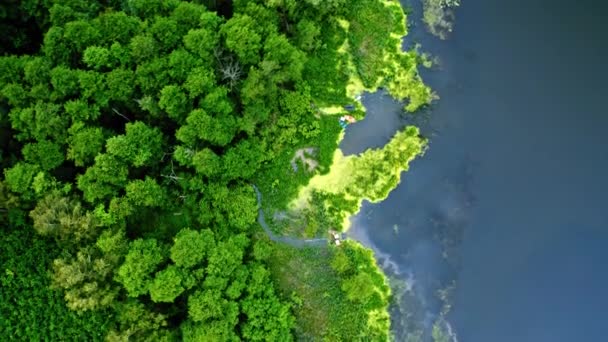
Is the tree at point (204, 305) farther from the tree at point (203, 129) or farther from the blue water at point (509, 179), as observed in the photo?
the blue water at point (509, 179)

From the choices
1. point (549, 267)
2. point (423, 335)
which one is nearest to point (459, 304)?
point (423, 335)

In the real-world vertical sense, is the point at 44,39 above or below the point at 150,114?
below

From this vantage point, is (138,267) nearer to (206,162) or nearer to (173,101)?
(206,162)

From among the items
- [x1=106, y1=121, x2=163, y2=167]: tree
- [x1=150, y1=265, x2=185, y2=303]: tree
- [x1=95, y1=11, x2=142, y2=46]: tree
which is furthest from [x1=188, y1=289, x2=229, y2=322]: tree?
[x1=95, y1=11, x2=142, y2=46]: tree

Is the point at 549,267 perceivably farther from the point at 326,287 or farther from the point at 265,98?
the point at 265,98

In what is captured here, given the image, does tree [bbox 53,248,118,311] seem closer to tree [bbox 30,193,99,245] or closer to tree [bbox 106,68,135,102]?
tree [bbox 30,193,99,245]

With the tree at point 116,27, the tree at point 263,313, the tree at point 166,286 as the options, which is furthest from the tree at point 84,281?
the tree at point 116,27
